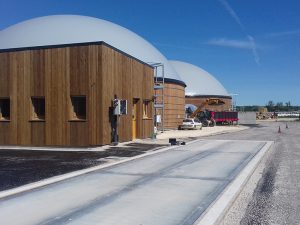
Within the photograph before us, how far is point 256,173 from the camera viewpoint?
1223 cm

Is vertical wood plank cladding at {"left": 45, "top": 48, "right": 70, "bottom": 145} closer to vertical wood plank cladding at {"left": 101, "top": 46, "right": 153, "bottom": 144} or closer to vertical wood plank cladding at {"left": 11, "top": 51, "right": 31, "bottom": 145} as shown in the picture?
vertical wood plank cladding at {"left": 11, "top": 51, "right": 31, "bottom": 145}

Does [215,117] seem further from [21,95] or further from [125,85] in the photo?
[21,95]

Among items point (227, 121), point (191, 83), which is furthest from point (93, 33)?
point (191, 83)

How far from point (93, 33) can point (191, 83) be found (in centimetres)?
4657

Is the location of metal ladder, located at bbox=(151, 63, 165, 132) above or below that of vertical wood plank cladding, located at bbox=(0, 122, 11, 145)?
above

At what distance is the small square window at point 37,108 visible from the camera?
69.5ft

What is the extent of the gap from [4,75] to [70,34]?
46.7ft

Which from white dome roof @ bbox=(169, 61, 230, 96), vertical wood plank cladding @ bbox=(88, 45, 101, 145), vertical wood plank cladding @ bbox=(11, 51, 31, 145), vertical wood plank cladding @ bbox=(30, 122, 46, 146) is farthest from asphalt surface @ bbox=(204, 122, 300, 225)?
white dome roof @ bbox=(169, 61, 230, 96)

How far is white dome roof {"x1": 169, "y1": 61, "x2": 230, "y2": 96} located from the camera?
81.0m

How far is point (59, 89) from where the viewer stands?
67.5ft

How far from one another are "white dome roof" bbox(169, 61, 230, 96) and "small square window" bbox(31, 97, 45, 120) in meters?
59.2

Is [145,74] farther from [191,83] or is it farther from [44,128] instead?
[191,83]

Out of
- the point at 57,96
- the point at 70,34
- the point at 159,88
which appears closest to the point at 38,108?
the point at 57,96

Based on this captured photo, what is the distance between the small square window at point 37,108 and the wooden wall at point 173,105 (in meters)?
24.5
